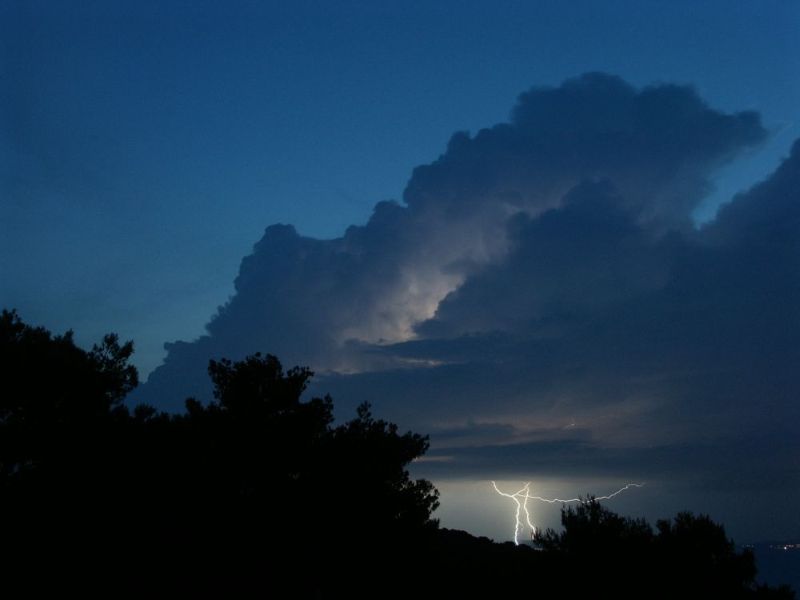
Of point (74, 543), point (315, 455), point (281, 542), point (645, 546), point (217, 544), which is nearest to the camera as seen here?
point (74, 543)

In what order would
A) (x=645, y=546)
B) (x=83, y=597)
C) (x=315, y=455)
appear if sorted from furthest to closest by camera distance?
(x=315, y=455) → (x=645, y=546) → (x=83, y=597)

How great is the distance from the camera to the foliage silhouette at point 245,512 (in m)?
21.0

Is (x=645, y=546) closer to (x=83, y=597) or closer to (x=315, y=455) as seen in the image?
(x=315, y=455)

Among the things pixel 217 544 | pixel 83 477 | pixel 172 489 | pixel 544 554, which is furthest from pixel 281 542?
pixel 544 554

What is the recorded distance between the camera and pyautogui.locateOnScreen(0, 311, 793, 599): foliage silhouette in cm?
2097

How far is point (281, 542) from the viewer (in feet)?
83.9

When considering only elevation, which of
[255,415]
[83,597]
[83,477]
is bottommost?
[83,597]

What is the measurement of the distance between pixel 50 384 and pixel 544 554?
19.2 metres

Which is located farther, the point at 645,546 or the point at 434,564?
the point at 434,564

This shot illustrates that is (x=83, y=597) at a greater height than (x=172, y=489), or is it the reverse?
(x=172, y=489)

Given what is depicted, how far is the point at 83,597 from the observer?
57.4 feet

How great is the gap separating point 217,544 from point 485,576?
32.9 ft

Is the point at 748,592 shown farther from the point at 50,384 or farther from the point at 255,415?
the point at 50,384

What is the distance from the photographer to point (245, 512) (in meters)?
27.2
